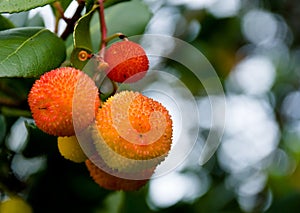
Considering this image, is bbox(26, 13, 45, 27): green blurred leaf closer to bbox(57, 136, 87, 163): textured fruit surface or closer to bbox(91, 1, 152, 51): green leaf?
bbox(91, 1, 152, 51): green leaf

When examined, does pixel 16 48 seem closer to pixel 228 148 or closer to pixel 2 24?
pixel 2 24

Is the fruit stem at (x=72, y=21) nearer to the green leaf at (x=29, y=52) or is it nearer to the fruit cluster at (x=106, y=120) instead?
the green leaf at (x=29, y=52)

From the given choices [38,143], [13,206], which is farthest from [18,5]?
[13,206]

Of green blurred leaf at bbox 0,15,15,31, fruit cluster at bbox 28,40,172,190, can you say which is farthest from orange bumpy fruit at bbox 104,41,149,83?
green blurred leaf at bbox 0,15,15,31

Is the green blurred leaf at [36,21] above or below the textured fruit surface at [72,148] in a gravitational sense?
below

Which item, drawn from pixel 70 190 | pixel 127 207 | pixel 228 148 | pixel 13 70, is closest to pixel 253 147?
pixel 228 148

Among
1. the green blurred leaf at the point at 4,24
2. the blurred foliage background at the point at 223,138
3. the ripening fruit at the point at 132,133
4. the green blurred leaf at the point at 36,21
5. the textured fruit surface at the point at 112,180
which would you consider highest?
the green blurred leaf at the point at 4,24

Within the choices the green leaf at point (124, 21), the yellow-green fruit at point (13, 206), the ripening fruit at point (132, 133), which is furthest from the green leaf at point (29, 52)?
the yellow-green fruit at point (13, 206)

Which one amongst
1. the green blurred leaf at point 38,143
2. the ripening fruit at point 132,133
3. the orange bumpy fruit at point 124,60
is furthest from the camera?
the green blurred leaf at point 38,143
